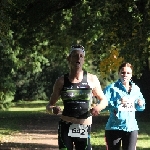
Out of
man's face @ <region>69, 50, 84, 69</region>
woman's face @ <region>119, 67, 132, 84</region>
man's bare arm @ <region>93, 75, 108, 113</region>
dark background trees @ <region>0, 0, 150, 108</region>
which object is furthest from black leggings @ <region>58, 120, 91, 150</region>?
dark background trees @ <region>0, 0, 150, 108</region>

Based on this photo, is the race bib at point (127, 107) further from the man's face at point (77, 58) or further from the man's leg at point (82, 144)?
the man's face at point (77, 58)

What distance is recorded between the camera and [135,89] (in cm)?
634

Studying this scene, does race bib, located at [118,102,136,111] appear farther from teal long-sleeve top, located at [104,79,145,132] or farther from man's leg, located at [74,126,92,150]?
man's leg, located at [74,126,92,150]

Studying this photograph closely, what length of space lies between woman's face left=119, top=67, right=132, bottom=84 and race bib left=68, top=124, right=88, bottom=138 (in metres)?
1.35

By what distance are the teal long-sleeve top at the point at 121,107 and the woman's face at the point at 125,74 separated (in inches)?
3.1

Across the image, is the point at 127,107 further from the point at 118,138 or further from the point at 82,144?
the point at 82,144

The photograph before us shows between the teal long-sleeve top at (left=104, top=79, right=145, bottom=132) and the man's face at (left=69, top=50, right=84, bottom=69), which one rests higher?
the man's face at (left=69, top=50, right=84, bottom=69)

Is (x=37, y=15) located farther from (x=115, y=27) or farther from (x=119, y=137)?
(x=119, y=137)

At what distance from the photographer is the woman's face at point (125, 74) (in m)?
6.22

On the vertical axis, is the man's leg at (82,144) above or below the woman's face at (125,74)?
below

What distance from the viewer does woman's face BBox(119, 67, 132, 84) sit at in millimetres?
6223

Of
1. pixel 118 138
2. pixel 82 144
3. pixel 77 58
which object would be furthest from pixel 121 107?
pixel 77 58

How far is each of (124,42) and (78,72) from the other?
31.4 ft

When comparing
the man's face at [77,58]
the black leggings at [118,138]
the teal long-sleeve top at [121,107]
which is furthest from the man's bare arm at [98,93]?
the black leggings at [118,138]
